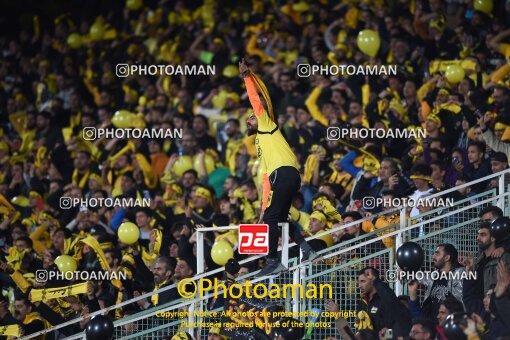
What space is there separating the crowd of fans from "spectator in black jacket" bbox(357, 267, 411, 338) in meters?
0.02

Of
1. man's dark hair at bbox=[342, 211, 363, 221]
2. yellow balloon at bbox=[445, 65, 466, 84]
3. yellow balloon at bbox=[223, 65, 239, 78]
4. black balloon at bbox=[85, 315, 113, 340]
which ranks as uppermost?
yellow balloon at bbox=[223, 65, 239, 78]

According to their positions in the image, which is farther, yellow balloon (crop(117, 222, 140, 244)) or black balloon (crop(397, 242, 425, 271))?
yellow balloon (crop(117, 222, 140, 244))

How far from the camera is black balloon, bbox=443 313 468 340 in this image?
1038cm

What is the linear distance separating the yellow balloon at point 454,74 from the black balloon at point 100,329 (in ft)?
19.4

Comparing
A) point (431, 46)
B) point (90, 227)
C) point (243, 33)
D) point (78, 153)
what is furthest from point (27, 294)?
point (243, 33)

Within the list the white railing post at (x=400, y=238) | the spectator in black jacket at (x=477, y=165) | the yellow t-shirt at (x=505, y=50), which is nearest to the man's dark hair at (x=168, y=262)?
the white railing post at (x=400, y=238)

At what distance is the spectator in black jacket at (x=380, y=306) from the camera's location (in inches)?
452

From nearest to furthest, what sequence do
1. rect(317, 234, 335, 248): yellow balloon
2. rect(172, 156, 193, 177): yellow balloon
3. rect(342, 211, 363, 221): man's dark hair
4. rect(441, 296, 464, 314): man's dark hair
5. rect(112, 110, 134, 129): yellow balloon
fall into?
1. rect(441, 296, 464, 314): man's dark hair
2. rect(317, 234, 335, 248): yellow balloon
3. rect(342, 211, 363, 221): man's dark hair
4. rect(172, 156, 193, 177): yellow balloon
5. rect(112, 110, 134, 129): yellow balloon

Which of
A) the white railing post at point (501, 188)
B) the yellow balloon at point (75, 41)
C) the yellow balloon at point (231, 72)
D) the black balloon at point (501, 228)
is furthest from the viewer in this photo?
the yellow balloon at point (75, 41)

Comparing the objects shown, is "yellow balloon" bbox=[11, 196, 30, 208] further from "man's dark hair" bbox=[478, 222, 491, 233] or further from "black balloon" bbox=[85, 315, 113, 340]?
"man's dark hair" bbox=[478, 222, 491, 233]

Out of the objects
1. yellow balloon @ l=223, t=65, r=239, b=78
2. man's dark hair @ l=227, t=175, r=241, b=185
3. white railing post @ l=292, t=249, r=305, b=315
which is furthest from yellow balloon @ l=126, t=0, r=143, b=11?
white railing post @ l=292, t=249, r=305, b=315

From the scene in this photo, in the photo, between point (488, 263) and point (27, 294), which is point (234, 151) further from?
point (488, 263)

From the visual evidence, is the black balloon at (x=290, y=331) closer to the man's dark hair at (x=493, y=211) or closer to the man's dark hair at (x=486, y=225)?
the man's dark hair at (x=486, y=225)

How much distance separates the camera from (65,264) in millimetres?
14586
